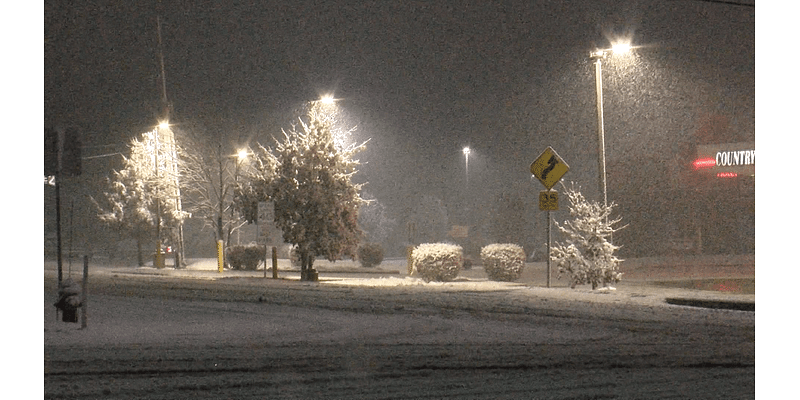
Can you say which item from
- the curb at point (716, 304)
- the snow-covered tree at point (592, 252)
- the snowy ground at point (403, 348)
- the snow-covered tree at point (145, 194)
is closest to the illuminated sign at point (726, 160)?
the snow-covered tree at point (145, 194)

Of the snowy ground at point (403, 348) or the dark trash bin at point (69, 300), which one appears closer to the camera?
the snowy ground at point (403, 348)

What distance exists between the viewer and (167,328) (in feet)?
50.7

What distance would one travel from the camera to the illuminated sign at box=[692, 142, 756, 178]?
171 feet

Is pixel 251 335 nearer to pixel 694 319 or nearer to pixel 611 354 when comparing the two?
pixel 611 354

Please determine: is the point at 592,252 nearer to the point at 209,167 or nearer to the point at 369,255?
the point at 369,255

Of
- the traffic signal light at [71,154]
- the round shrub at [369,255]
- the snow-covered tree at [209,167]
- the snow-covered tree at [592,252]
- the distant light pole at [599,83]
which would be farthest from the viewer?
the round shrub at [369,255]

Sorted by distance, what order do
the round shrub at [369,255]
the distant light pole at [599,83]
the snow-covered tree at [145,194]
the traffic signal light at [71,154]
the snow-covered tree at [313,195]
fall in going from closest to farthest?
the traffic signal light at [71,154] → the distant light pole at [599,83] → the snow-covered tree at [313,195] → the snow-covered tree at [145,194] → the round shrub at [369,255]

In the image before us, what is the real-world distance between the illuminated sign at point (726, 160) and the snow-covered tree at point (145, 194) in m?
29.0

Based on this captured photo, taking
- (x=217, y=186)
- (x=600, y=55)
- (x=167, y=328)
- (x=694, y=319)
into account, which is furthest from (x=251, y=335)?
(x=217, y=186)

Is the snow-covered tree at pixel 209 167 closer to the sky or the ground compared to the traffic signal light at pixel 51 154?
closer to the sky

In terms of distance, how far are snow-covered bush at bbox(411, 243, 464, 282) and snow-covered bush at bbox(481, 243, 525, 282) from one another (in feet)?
3.63

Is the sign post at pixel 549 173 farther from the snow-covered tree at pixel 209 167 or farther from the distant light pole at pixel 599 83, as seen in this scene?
the snow-covered tree at pixel 209 167

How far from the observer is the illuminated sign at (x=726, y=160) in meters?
52.0
